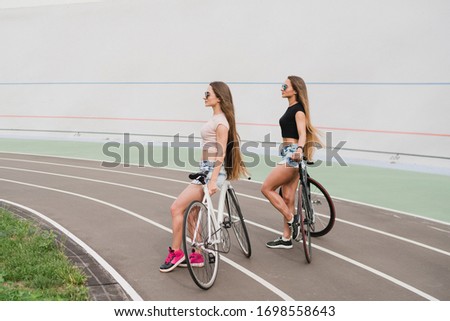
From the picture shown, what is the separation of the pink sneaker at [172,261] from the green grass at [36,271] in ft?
2.83

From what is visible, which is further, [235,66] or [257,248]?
[235,66]

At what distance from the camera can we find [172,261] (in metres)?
6.45

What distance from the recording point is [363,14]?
695 inches

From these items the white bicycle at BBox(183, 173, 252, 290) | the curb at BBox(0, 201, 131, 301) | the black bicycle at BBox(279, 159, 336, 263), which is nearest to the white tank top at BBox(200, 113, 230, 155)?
the white bicycle at BBox(183, 173, 252, 290)

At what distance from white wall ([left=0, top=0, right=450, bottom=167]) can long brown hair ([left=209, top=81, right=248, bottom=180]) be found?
924 cm

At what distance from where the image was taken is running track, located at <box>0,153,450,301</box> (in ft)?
19.4

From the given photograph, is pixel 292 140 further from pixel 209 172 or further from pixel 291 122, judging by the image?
pixel 209 172

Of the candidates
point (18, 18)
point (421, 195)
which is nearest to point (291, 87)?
point (421, 195)

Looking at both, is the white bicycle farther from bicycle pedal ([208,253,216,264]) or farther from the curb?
the curb

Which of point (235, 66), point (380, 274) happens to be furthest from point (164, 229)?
point (235, 66)

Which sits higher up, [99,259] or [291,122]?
[291,122]

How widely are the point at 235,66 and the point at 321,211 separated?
41.0ft

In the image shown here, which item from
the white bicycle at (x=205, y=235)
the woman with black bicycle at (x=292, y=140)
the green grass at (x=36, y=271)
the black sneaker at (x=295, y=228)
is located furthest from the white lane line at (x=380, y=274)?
the green grass at (x=36, y=271)

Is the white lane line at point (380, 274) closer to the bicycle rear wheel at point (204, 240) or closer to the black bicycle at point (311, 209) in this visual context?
the black bicycle at point (311, 209)
